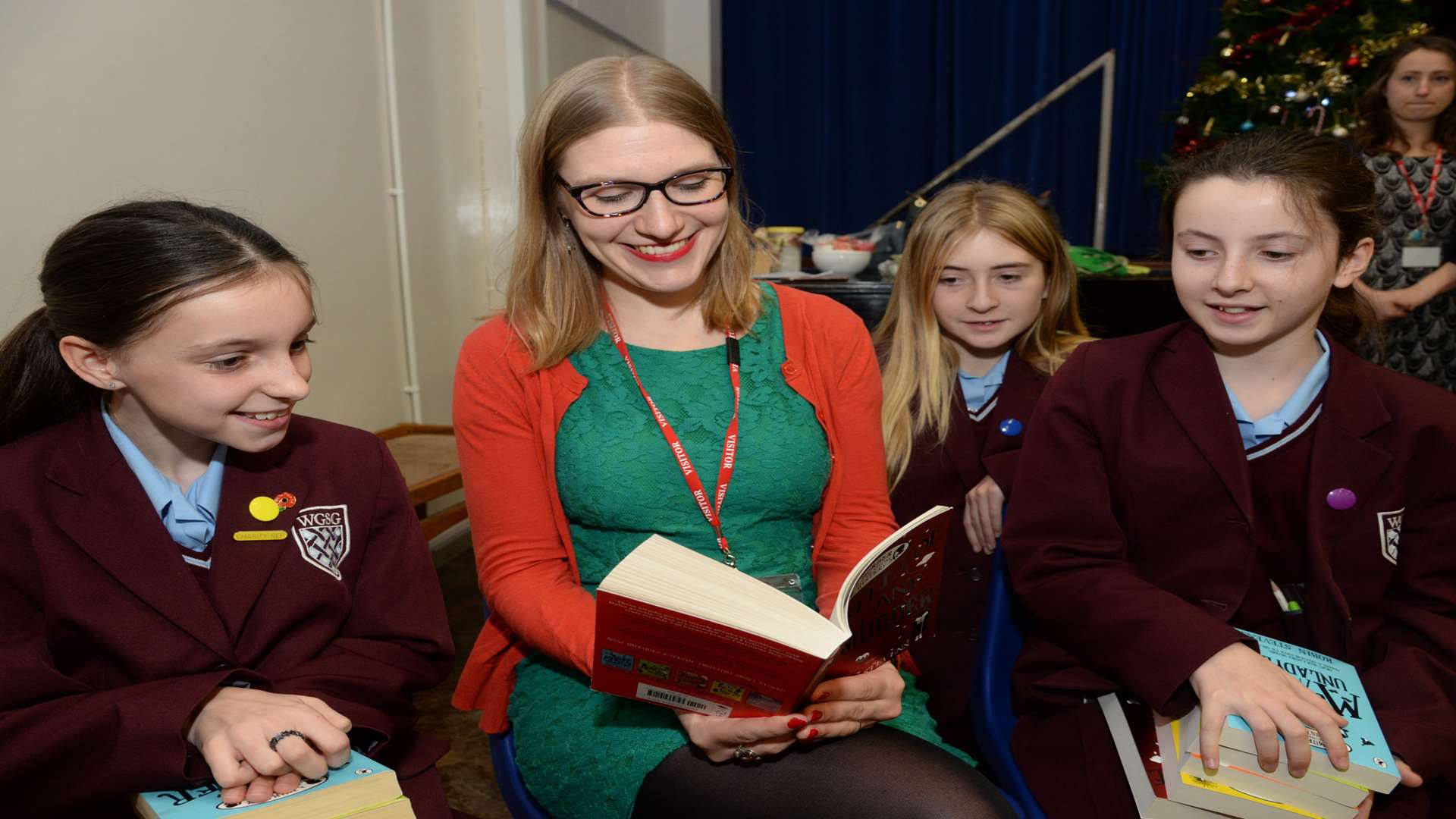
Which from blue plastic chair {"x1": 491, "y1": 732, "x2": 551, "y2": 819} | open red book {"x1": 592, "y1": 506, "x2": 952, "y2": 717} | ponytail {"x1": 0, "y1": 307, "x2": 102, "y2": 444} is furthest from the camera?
blue plastic chair {"x1": 491, "y1": 732, "x2": 551, "y2": 819}

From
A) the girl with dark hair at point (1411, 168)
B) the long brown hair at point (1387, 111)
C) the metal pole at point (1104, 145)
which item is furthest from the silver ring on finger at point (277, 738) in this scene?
the metal pole at point (1104, 145)

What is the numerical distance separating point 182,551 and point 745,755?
71cm

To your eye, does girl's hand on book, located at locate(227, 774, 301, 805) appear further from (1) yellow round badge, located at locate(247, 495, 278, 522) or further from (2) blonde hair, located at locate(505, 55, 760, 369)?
(2) blonde hair, located at locate(505, 55, 760, 369)

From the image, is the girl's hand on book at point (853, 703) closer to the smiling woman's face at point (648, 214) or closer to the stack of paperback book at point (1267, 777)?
the stack of paperback book at point (1267, 777)

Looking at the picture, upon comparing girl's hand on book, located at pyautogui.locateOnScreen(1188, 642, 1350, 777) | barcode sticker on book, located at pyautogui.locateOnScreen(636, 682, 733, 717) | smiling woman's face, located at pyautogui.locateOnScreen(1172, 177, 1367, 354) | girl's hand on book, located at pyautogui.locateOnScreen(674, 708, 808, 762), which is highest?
smiling woman's face, located at pyautogui.locateOnScreen(1172, 177, 1367, 354)

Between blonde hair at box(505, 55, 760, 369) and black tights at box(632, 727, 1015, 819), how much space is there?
0.63 meters

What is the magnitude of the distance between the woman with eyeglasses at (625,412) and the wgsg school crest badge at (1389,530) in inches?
24.5

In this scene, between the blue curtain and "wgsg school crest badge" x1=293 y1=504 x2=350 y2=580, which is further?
the blue curtain

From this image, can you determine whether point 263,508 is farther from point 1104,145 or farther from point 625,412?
point 1104,145

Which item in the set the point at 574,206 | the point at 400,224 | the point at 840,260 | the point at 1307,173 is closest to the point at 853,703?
the point at 574,206

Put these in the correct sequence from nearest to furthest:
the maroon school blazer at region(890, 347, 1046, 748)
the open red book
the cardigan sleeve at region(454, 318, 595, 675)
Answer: the open red book, the cardigan sleeve at region(454, 318, 595, 675), the maroon school blazer at region(890, 347, 1046, 748)

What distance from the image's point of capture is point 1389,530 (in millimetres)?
1238

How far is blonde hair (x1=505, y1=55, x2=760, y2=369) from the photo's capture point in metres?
1.37

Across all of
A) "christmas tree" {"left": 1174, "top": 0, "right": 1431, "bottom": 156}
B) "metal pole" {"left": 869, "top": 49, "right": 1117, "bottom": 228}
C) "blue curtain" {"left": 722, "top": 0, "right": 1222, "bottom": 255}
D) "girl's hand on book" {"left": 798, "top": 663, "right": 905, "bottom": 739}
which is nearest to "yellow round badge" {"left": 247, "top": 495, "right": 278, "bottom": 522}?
"girl's hand on book" {"left": 798, "top": 663, "right": 905, "bottom": 739}
